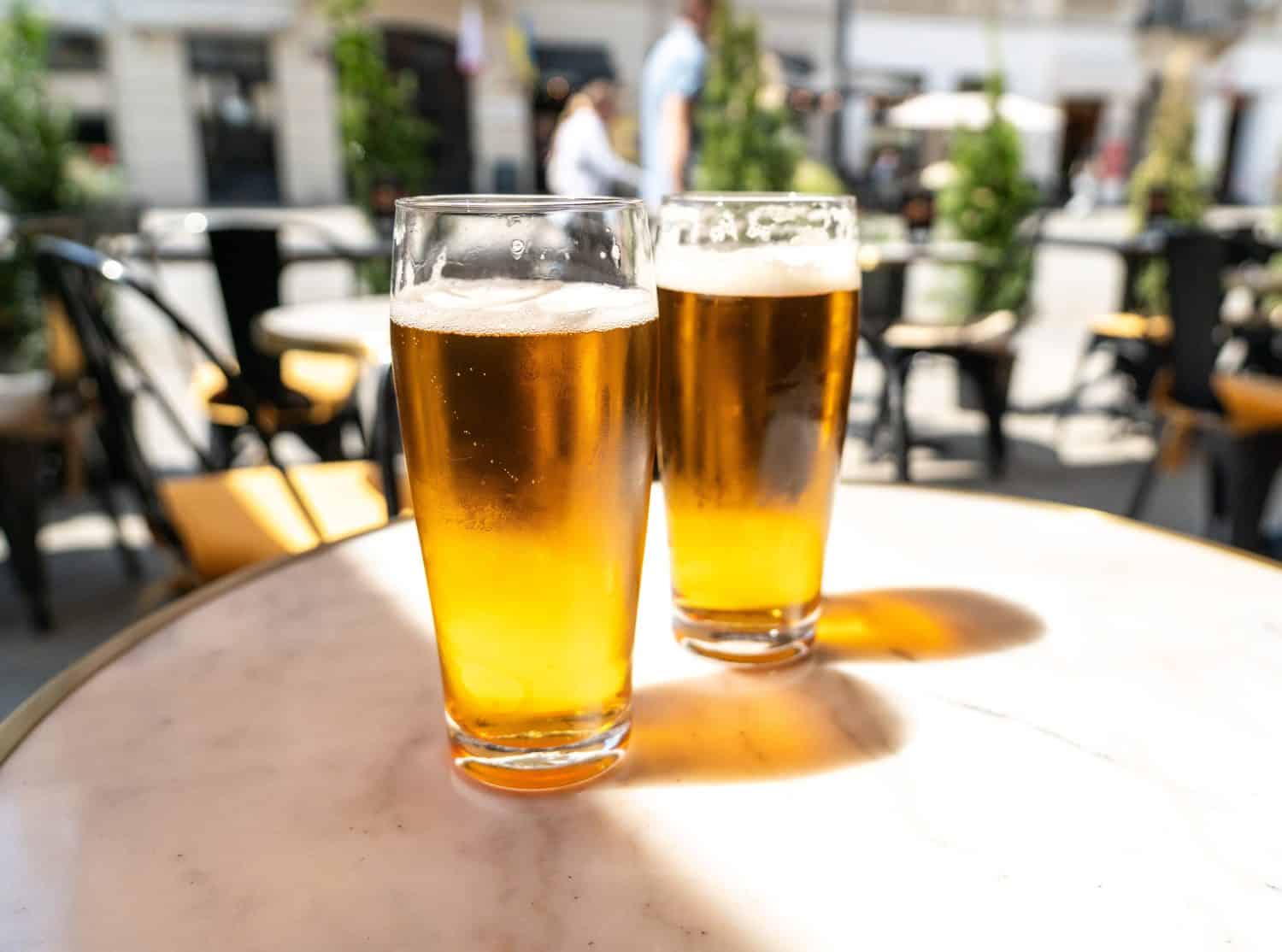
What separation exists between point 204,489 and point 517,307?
144 centimetres

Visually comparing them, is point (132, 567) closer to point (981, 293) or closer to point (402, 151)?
point (402, 151)

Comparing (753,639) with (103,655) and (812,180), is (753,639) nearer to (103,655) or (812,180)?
(103,655)

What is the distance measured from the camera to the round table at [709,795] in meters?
0.39

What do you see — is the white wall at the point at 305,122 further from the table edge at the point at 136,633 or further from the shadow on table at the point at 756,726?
the shadow on table at the point at 756,726

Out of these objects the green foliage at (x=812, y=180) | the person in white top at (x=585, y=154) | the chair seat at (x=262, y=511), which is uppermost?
the person in white top at (x=585, y=154)

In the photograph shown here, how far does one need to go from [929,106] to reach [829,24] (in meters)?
11.0

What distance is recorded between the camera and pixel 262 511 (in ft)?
5.32

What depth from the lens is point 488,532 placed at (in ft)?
1.47

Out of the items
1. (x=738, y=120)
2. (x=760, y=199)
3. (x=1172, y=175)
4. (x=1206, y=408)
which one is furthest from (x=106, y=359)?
(x=1172, y=175)

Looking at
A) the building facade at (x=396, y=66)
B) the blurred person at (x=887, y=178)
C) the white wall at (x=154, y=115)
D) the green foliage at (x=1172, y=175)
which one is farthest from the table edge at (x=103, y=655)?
the white wall at (x=154, y=115)

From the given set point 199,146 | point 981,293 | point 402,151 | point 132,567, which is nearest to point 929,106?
point 981,293

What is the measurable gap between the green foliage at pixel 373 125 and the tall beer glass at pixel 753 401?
5.15m

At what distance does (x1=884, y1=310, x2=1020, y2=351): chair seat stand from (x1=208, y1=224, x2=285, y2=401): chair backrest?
2.10m

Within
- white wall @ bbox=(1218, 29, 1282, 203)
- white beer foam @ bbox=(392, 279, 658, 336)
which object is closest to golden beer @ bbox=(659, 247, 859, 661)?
white beer foam @ bbox=(392, 279, 658, 336)
